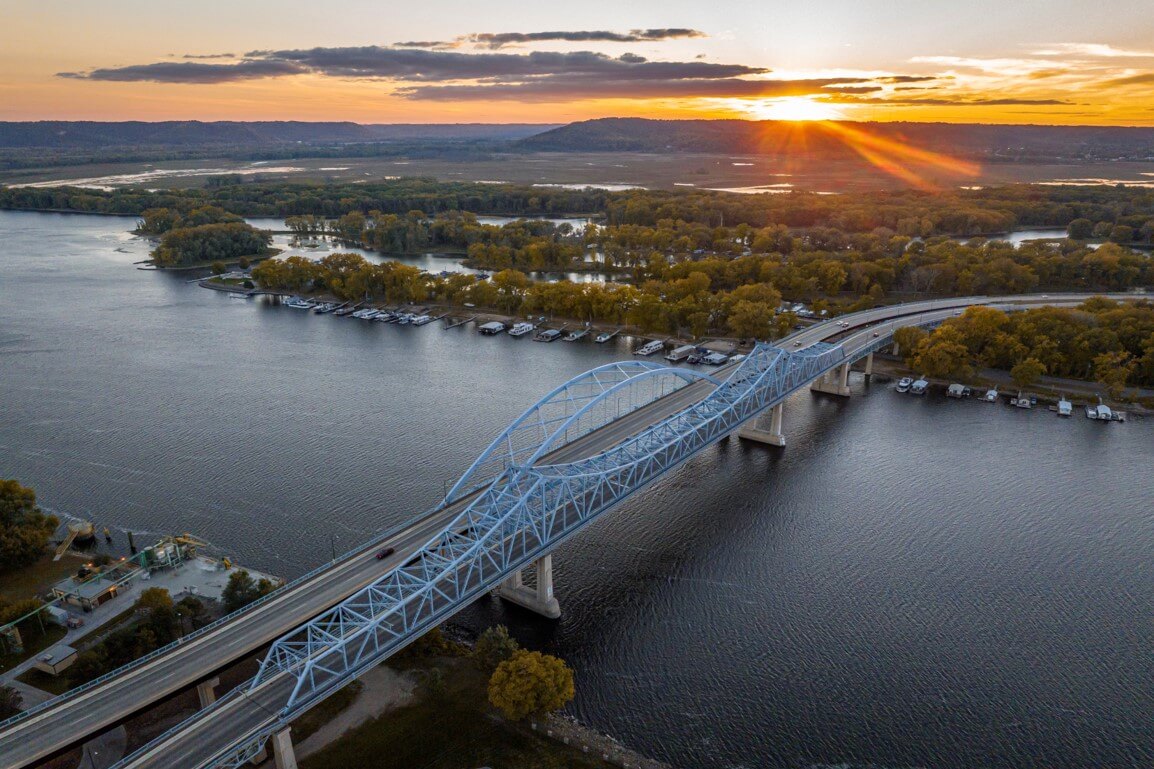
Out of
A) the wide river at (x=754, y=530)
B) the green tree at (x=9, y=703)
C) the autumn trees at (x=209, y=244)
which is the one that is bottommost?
the wide river at (x=754, y=530)

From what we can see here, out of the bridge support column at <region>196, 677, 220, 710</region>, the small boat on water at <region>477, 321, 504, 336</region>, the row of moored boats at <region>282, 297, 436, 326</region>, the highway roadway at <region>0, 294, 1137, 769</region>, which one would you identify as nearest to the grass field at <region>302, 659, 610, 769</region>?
the bridge support column at <region>196, 677, 220, 710</region>

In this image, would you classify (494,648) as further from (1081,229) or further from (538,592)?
(1081,229)

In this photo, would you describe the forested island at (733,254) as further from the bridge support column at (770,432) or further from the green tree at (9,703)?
the green tree at (9,703)

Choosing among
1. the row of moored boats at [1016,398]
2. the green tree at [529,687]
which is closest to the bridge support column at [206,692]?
the green tree at [529,687]

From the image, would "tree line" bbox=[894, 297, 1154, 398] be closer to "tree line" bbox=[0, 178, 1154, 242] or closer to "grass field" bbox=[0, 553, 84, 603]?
"tree line" bbox=[0, 178, 1154, 242]

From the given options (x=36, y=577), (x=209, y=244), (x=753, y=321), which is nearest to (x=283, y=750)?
(x=36, y=577)

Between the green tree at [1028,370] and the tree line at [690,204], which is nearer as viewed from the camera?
the green tree at [1028,370]
